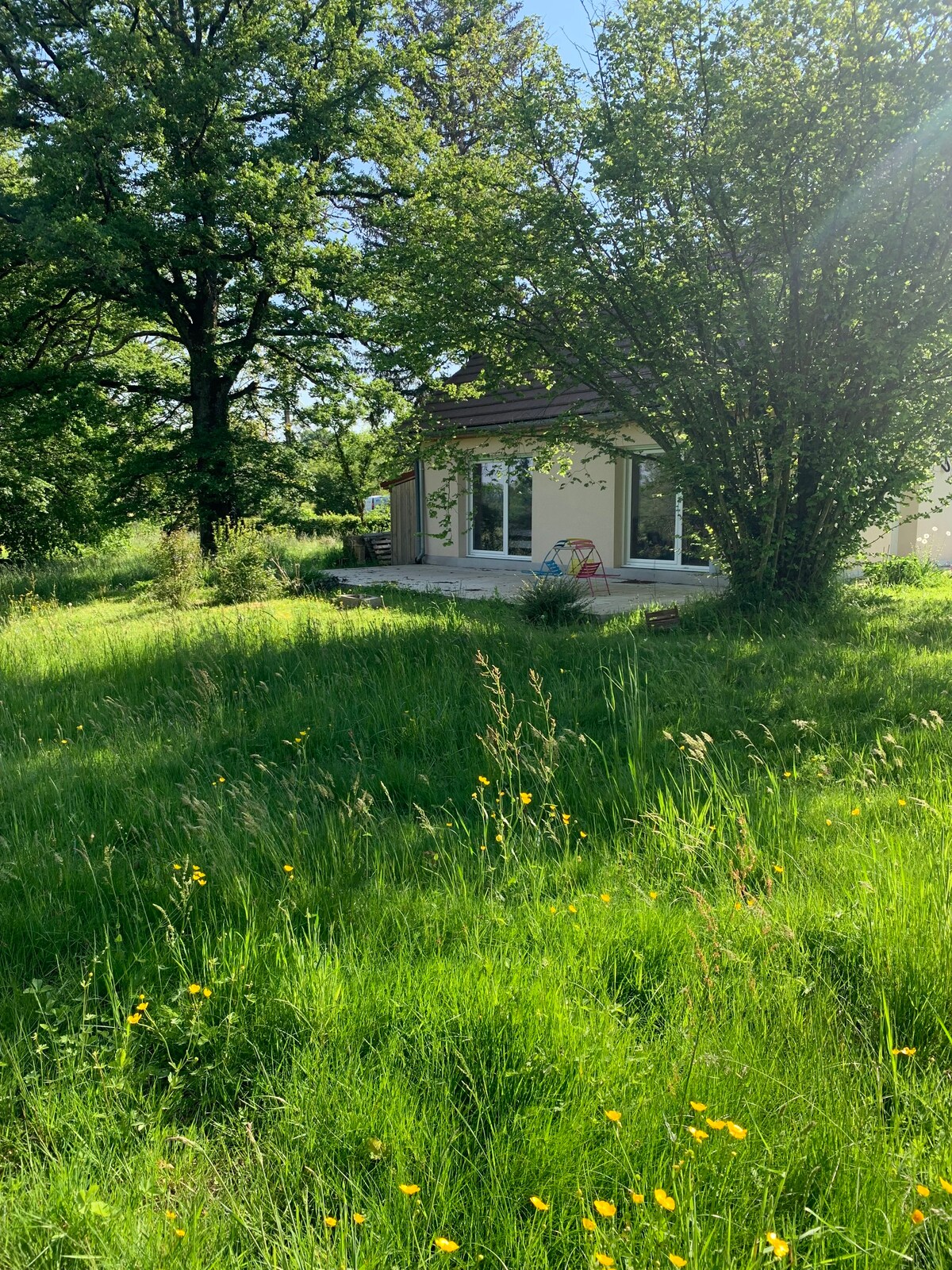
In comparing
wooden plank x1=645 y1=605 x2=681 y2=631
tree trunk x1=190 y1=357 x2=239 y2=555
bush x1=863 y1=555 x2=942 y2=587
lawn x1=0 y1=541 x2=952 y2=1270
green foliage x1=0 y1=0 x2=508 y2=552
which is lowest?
lawn x1=0 y1=541 x2=952 y2=1270

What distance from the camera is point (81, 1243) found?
1564 millimetres

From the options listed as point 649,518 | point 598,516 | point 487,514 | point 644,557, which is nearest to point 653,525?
point 649,518

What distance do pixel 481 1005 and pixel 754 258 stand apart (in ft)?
26.4

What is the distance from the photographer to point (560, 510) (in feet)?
53.7

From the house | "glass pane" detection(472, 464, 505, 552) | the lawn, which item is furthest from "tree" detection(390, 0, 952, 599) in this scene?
"glass pane" detection(472, 464, 505, 552)

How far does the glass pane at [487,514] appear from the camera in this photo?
60.0ft

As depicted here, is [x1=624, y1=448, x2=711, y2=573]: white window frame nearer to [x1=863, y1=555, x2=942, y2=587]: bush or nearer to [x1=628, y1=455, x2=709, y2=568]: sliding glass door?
[x1=628, y1=455, x2=709, y2=568]: sliding glass door

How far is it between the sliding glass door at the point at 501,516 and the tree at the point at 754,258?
856 cm

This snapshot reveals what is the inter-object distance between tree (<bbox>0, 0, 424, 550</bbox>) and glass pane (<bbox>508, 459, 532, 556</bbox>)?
5051 millimetres

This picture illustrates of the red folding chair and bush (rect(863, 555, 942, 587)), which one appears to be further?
the red folding chair

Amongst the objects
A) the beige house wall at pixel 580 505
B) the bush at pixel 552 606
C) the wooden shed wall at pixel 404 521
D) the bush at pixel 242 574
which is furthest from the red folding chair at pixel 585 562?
the wooden shed wall at pixel 404 521

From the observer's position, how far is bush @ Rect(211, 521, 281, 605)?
537 inches

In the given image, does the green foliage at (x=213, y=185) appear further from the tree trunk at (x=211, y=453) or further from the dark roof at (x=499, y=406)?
the dark roof at (x=499, y=406)

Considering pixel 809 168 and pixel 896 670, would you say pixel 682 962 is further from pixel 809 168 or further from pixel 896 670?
pixel 809 168
